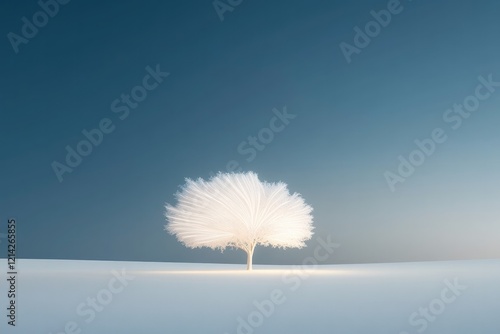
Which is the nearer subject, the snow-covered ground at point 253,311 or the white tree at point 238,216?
the snow-covered ground at point 253,311

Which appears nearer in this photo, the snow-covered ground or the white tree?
the snow-covered ground

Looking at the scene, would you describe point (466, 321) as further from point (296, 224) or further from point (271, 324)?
point (296, 224)

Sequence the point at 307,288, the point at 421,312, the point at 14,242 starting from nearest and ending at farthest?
the point at 421,312, the point at 14,242, the point at 307,288

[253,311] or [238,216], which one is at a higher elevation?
[238,216]

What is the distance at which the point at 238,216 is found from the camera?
30.9 metres

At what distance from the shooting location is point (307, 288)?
17250 mm

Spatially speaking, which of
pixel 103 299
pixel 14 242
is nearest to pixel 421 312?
pixel 103 299

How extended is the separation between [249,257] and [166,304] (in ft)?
65.4

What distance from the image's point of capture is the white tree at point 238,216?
3080 cm

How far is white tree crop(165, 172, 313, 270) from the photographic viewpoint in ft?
101

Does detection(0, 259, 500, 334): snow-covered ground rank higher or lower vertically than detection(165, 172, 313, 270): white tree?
lower

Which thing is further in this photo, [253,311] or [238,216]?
[238,216]

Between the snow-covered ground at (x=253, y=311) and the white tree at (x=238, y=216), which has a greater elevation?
the white tree at (x=238, y=216)

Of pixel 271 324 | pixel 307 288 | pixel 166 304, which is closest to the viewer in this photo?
pixel 271 324
